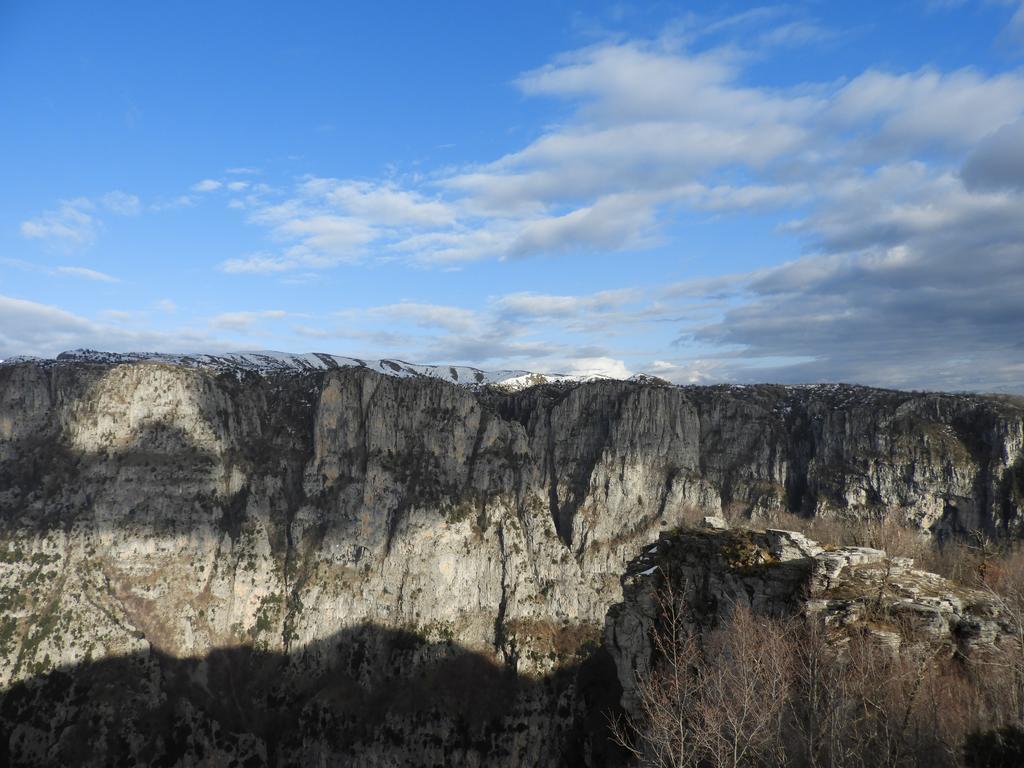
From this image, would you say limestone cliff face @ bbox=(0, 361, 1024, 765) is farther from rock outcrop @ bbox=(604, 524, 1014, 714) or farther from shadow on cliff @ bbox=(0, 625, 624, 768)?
rock outcrop @ bbox=(604, 524, 1014, 714)

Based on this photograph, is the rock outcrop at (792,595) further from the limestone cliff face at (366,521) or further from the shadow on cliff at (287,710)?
the limestone cliff face at (366,521)

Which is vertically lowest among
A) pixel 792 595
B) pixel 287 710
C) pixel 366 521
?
pixel 287 710

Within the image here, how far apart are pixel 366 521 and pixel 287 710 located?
45.3 metres

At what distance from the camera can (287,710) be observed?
12369 cm

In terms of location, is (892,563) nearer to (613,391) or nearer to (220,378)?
(613,391)

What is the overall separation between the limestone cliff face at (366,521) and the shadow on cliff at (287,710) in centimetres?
50

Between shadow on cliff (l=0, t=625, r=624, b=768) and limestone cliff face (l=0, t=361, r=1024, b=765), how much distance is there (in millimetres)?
504

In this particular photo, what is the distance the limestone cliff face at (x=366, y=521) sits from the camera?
4638 inches

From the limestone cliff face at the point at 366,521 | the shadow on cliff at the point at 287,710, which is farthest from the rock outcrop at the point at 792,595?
the limestone cliff face at the point at 366,521

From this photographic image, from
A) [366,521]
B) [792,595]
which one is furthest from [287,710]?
[792,595]

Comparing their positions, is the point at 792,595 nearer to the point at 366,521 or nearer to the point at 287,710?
the point at 287,710

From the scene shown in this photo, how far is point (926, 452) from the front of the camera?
14200cm

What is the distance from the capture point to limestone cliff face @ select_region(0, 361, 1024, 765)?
118 metres

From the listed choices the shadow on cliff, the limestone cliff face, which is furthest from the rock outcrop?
the limestone cliff face
